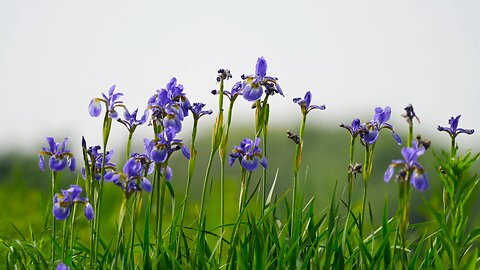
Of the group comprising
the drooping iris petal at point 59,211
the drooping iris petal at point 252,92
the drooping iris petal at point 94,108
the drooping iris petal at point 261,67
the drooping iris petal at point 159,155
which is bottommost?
the drooping iris petal at point 59,211

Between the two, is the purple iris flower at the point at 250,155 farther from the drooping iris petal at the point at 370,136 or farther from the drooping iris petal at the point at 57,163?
the drooping iris petal at the point at 57,163

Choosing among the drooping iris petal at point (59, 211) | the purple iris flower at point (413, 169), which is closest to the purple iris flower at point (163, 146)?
the drooping iris petal at point (59, 211)

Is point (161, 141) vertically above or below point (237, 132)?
above

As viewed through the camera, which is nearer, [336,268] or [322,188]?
[336,268]

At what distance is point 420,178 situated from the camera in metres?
3.14

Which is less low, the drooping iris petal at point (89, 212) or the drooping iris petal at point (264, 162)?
the drooping iris petal at point (264, 162)

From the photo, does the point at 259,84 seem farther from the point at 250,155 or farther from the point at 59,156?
the point at 59,156

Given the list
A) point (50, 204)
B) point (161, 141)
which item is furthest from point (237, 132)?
point (161, 141)

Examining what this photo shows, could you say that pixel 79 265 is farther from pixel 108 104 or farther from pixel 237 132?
pixel 237 132

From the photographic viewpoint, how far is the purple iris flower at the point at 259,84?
409 centimetres

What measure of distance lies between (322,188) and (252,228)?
8.38 feet

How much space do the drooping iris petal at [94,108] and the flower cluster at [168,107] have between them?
0.43m

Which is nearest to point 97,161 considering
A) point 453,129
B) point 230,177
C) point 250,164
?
point 250,164

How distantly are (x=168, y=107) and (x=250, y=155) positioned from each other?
0.67 metres
